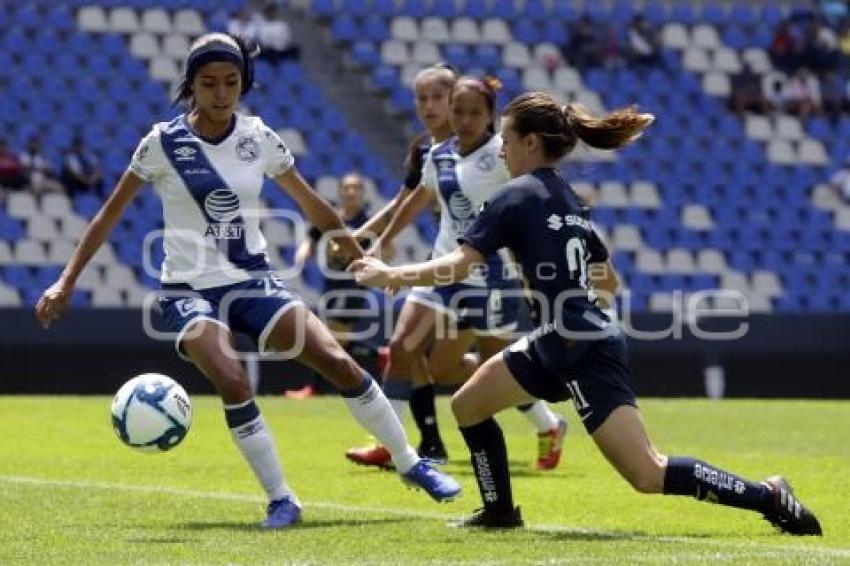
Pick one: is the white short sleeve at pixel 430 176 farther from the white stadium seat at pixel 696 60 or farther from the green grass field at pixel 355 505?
the white stadium seat at pixel 696 60

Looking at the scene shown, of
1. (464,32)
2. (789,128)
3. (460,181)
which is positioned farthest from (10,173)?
(460,181)

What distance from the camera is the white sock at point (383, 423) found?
9.43 meters

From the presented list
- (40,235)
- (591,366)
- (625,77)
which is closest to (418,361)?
(591,366)

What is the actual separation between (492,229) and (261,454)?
170cm

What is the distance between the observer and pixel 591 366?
27.1ft

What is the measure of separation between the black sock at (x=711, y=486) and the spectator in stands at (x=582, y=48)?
21.2 metres

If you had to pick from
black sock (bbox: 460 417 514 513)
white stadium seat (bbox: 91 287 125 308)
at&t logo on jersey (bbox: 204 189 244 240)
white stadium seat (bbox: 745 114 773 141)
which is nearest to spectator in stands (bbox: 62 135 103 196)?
white stadium seat (bbox: 91 287 125 308)

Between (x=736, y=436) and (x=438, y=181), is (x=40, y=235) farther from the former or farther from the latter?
(x=438, y=181)

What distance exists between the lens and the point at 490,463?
8711mm

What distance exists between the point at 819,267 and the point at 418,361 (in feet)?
51.3

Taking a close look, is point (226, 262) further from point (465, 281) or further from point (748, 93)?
point (748, 93)

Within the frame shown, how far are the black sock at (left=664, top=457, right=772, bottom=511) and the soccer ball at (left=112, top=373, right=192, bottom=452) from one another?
95.1 inches

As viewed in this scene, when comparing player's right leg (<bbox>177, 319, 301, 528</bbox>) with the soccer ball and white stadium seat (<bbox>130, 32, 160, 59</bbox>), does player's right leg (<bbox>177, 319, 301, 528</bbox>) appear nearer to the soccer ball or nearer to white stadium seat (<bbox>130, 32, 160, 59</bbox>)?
the soccer ball

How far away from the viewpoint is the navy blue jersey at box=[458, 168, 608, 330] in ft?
27.0
